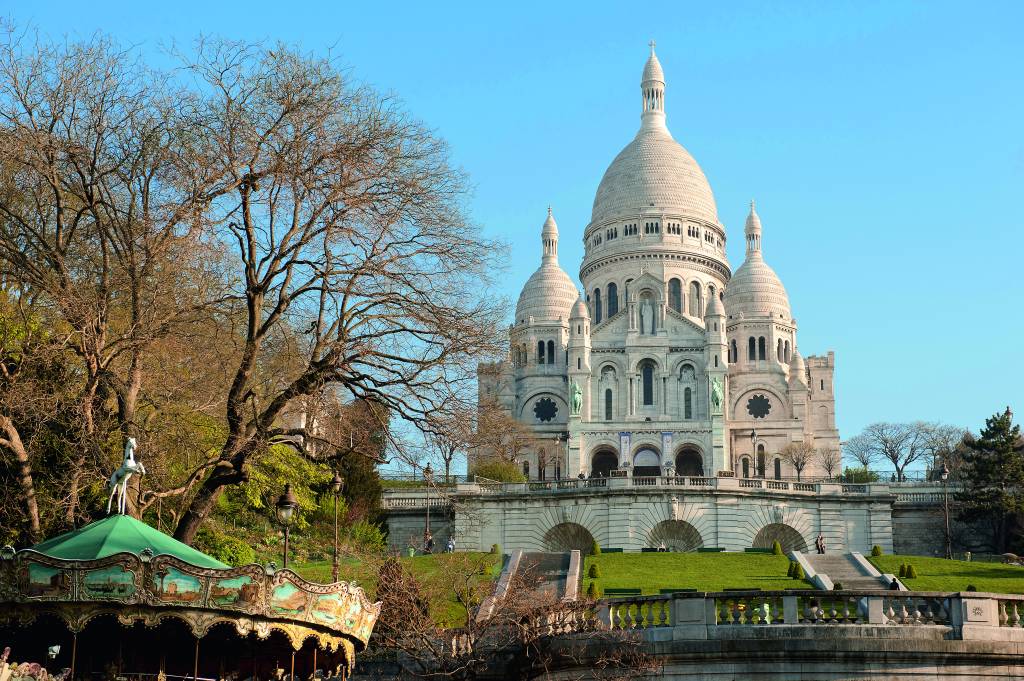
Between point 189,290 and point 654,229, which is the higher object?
point 654,229

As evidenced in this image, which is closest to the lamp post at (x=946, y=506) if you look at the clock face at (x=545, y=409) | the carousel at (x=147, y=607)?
the clock face at (x=545, y=409)

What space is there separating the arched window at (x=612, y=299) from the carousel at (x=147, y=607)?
8937cm

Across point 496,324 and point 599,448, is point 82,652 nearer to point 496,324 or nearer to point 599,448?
point 496,324

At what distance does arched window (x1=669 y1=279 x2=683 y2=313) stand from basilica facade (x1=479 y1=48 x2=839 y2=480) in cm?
10

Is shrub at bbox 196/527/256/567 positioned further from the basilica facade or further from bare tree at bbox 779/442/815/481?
bare tree at bbox 779/442/815/481

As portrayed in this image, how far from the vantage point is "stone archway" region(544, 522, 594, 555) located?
2552 inches

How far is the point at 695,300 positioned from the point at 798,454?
18.1 metres

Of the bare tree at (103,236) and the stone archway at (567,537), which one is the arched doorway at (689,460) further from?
the bare tree at (103,236)

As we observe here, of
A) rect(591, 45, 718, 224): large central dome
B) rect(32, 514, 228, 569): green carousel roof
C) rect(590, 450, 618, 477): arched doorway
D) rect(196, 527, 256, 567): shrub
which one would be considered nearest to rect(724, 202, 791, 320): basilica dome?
rect(591, 45, 718, 224): large central dome

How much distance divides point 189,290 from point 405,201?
441 cm

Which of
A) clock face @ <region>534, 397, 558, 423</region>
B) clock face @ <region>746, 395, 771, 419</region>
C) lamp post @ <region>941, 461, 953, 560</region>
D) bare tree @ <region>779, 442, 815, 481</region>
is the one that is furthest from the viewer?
clock face @ <region>534, 397, 558, 423</region>

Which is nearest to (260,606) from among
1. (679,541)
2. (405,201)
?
(405,201)

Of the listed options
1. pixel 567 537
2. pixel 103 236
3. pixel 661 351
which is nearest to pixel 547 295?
pixel 661 351

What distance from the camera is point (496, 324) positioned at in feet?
93.1
